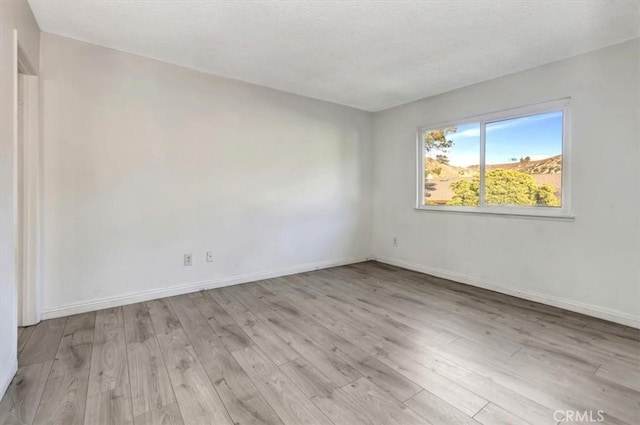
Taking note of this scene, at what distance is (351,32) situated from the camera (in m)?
2.36

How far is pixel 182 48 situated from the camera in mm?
2670

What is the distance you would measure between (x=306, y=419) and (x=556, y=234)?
9.51 feet

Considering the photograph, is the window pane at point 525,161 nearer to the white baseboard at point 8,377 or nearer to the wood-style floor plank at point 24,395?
the wood-style floor plank at point 24,395

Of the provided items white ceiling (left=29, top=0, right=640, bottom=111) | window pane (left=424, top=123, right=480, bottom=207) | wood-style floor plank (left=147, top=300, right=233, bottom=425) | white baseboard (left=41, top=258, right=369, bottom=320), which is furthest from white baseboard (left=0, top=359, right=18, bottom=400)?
window pane (left=424, top=123, right=480, bottom=207)

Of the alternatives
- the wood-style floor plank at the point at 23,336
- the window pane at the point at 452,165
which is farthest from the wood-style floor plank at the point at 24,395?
the window pane at the point at 452,165

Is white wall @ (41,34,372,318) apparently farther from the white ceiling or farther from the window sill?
the window sill

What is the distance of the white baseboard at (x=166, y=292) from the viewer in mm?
2531

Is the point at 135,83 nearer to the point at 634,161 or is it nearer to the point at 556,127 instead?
the point at 556,127

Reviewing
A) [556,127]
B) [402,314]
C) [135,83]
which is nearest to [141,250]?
[135,83]

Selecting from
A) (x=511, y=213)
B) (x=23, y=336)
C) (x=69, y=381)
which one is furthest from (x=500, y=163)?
(x=23, y=336)

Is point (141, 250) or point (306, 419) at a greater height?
point (141, 250)

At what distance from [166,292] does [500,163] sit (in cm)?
392

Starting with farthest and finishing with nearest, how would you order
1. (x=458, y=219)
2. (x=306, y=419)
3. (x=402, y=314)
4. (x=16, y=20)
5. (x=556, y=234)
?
1. (x=458, y=219)
2. (x=556, y=234)
3. (x=402, y=314)
4. (x=16, y=20)
5. (x=306, y=419)

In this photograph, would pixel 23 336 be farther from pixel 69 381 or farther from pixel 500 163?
pixel 500 163
